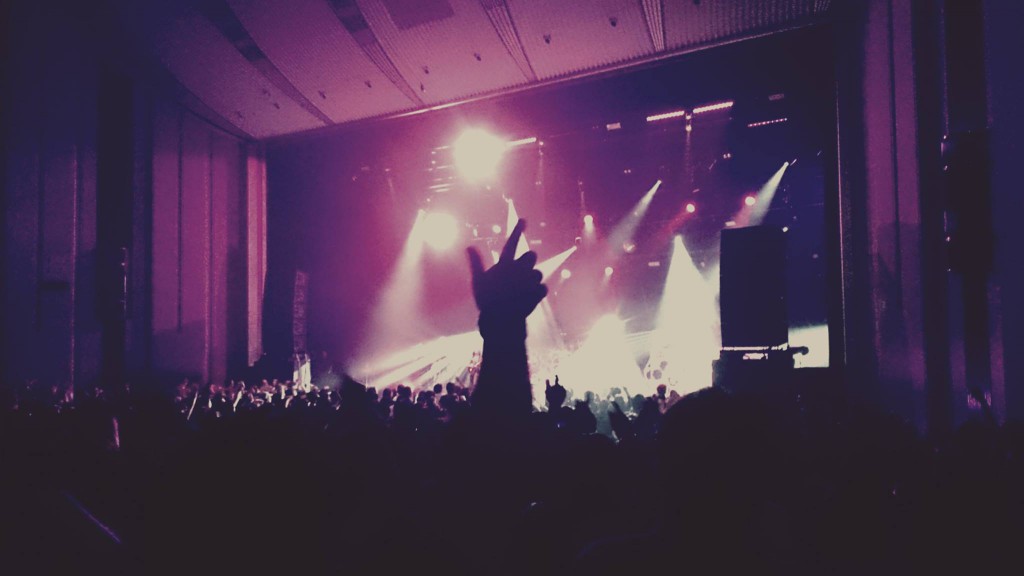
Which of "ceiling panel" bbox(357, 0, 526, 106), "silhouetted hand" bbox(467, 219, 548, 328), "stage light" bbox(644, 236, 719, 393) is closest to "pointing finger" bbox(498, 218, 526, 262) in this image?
"silhouetted hand" bbox(467, 219, 548, 328)

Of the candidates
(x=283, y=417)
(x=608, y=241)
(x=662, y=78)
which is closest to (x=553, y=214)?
(x=608, y=241)

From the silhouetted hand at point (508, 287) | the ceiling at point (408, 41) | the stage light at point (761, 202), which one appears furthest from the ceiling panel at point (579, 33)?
the silhouetted hand at point (508, 287)

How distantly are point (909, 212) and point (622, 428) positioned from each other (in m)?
4.88

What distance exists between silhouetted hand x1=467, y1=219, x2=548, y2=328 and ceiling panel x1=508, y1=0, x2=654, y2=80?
756cm

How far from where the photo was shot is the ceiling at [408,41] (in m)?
8.73

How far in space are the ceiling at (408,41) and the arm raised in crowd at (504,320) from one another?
7.59 m

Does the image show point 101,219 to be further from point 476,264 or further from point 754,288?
point 754,288

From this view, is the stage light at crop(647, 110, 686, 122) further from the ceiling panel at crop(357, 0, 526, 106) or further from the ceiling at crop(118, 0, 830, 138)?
the ceiling panel at crop(357, 0, 526, 106)

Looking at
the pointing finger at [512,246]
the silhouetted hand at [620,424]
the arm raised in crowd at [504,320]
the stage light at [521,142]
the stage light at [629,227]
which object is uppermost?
the stage light at [521,142]

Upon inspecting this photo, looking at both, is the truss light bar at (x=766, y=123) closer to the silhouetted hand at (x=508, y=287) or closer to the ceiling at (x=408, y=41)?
the ceiling at (x=408, y=41)

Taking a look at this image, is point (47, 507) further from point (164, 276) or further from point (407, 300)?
point (407, 300)

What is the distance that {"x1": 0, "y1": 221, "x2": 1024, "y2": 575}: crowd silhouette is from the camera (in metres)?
1.28

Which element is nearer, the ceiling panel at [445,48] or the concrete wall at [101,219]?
the concrete wall at [101,219]

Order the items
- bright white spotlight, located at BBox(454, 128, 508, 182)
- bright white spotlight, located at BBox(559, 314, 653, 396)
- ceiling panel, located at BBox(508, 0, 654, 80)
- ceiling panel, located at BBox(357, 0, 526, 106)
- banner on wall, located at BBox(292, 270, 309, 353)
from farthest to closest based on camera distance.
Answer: bright white spotlight, located at BBox(559, 314, 653, 396) → banner on wall, located at BBox(292, 270, 309, 353) → bright white spotlight, located at BBox(454, 128, 508, 182) → ceiling panel, located at BBox(357, 0, 526, 106) → ceiling panel, located at BBox(508, 0, 654, 80)
